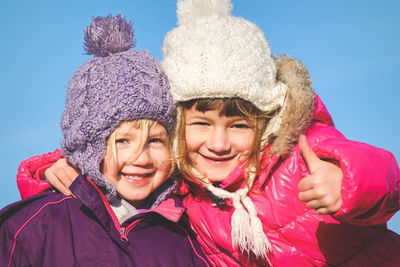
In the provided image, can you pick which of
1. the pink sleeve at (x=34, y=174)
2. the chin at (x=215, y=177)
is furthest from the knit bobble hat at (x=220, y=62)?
the pink sleeve at (x=34, y=174)

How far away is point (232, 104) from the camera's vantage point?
8.16 feet

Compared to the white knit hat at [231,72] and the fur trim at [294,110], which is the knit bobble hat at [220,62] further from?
the fur trim at [294,110]

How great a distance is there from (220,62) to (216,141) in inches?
21.0

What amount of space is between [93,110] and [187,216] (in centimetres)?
112

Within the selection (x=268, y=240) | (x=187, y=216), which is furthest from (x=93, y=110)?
(x=268, y=240)

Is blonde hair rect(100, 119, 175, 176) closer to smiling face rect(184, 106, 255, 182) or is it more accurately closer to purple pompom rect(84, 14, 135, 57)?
smiling face rect(184, 106, 255, 182)

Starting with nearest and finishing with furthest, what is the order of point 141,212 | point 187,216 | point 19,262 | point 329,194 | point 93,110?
point 329,194 → point 19,262 → point 93,110 → point 141,212 → point 187,216

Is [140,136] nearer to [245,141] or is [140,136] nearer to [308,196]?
[245,141]

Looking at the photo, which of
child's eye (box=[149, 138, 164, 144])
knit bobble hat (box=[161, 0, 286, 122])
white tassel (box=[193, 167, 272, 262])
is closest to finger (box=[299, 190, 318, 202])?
white tassel (box=[193, 167, 272, 262])

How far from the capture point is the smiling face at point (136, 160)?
2446mm

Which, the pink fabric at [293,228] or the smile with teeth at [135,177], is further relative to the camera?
the smile with teeth at [135,177]

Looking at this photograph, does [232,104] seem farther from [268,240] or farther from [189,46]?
[268,240]

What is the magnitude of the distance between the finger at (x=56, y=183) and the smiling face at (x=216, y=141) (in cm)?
89

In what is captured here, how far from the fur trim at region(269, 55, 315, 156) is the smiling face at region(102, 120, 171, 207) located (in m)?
0.78
